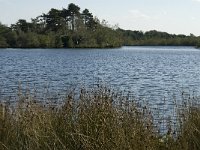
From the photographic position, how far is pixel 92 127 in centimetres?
668

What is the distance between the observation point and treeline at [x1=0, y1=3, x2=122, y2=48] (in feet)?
472

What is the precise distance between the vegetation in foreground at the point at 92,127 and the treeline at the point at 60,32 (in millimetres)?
134649

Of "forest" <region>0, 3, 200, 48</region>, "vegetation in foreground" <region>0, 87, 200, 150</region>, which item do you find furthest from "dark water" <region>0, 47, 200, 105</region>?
"forest" <region>0, 3, 200, 48</region>

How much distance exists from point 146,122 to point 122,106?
92cm

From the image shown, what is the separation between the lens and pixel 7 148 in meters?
6.61

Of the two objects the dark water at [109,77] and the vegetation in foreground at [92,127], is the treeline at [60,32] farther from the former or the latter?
the vegetation in foreground at [92,127]

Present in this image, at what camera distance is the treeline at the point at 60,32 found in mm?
143750

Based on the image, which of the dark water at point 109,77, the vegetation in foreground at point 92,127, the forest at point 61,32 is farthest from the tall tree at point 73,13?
the vegetation in foreground at point 92,127

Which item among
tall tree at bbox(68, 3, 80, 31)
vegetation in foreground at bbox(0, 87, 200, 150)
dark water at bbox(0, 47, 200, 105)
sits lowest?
dark water at bbox(0, 47, 200, 105)

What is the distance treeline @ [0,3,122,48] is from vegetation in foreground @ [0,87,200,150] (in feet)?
442

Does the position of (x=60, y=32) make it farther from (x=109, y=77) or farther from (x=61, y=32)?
(x=109, y=77)

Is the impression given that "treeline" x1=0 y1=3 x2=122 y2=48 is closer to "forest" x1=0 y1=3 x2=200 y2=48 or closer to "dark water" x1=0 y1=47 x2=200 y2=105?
"forest" x1=0 y1=3 x2=200 y2=48

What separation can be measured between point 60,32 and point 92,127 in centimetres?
14371

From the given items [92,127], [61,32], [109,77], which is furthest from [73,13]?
[92,127]
